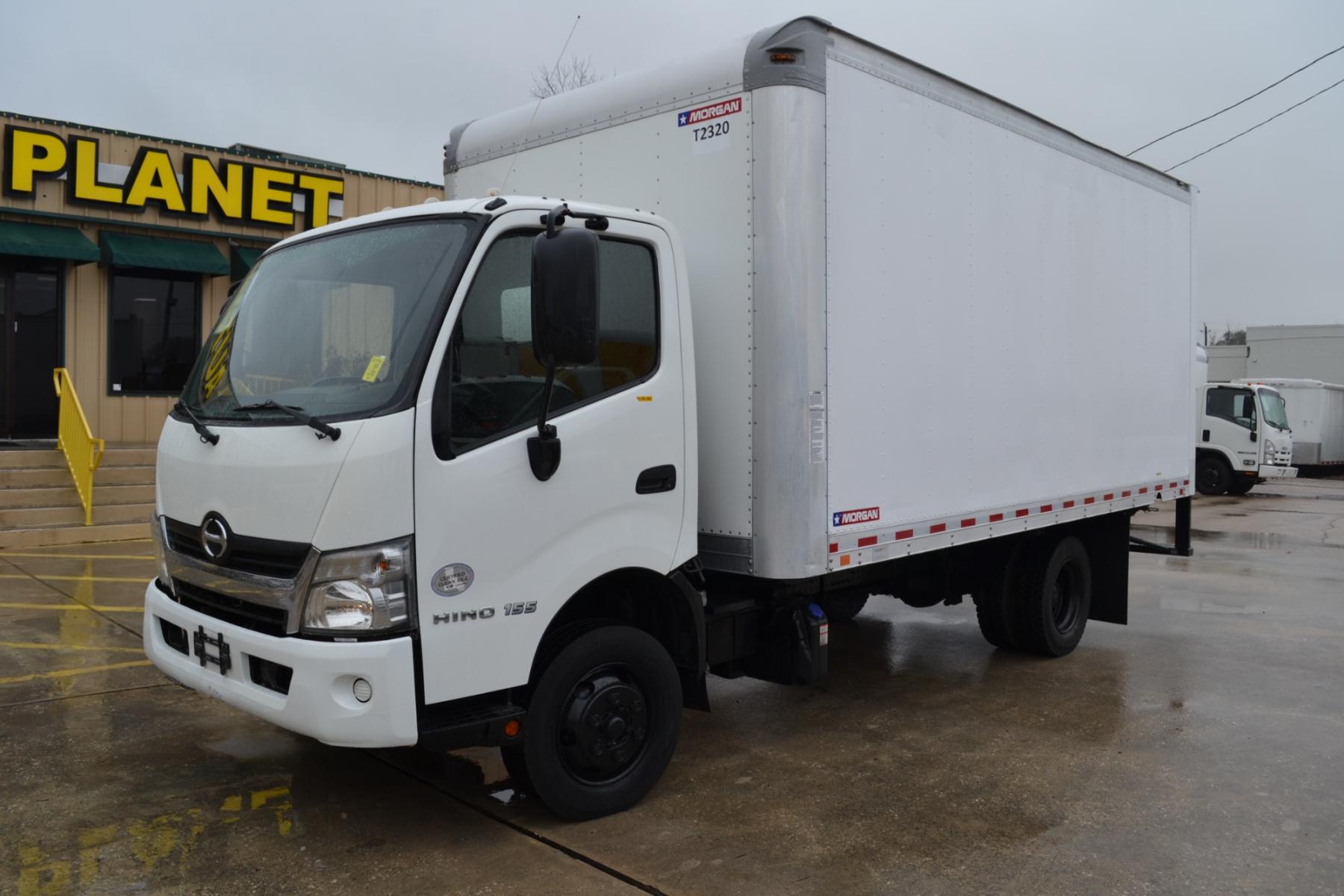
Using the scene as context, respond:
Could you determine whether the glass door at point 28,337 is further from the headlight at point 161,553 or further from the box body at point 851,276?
the headlight at point 161,553

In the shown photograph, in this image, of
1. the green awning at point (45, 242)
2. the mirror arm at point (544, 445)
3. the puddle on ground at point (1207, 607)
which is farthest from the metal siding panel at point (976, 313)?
the green awning at point (45, 242)

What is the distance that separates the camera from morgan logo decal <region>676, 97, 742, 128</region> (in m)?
4.77

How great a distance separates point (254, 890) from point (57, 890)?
2.25 feet

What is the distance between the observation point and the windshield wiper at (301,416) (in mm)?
3689

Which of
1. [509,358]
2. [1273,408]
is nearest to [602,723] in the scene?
[509,358]

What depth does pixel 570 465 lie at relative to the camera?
164 inches

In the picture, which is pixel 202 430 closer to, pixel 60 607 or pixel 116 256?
pixel 60 607

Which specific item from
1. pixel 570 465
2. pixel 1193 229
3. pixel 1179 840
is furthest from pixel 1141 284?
pixel 570 465

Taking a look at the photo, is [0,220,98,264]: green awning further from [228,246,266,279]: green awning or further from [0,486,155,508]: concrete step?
[0,486,155,508]: concrete step

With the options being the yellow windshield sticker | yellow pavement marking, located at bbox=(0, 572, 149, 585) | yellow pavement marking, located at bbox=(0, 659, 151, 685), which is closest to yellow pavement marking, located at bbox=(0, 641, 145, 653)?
yellow pavement marking, located at bbox=(0, 659, 151, 685)

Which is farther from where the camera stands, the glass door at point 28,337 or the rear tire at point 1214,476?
the rear tire at point 1214,476

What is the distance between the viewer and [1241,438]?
22.9 metres

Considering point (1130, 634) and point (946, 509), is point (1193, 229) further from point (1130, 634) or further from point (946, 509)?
point (946, 509)

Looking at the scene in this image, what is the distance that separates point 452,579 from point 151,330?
14.3m
